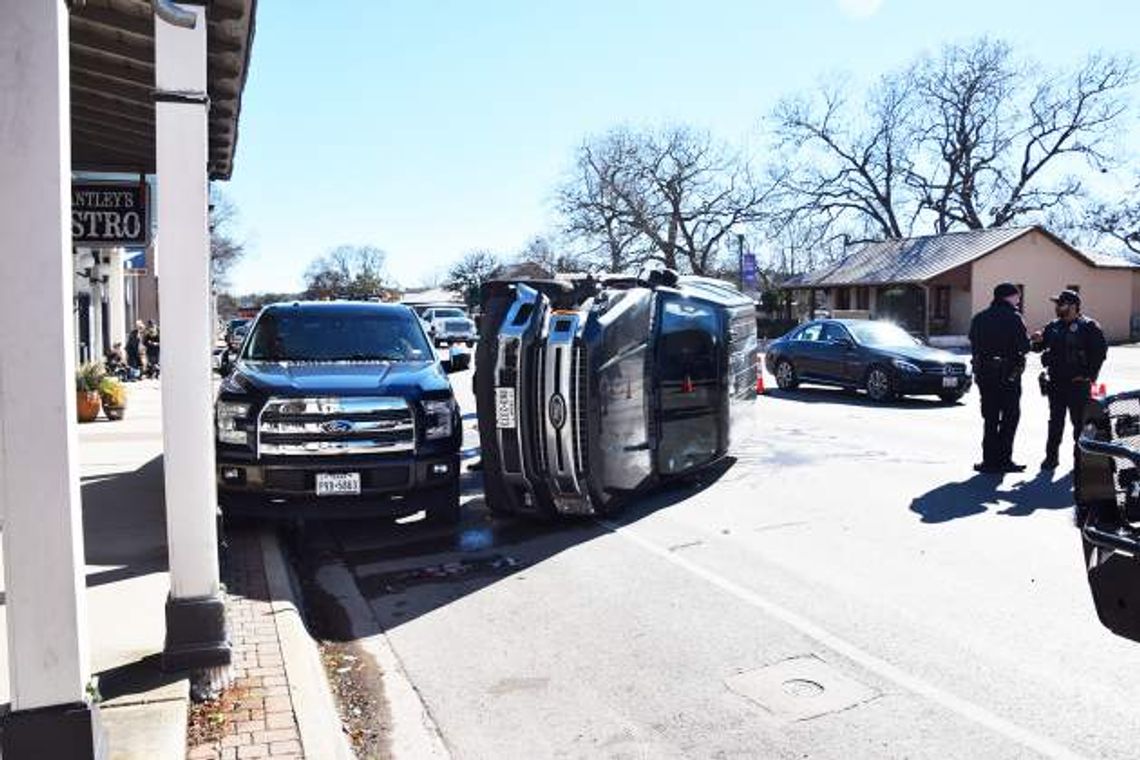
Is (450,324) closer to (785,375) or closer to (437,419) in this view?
(785,375)

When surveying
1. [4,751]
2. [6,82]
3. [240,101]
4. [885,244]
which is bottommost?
[4,751]

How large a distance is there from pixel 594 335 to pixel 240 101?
3055 mm

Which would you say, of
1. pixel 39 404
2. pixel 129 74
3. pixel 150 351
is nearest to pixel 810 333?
pixel 129 74

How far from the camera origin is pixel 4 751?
10.5 feet

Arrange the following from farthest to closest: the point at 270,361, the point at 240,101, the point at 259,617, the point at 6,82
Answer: the point at 270,361
the point at 240,101
the point at 259,617
the point at 6,82

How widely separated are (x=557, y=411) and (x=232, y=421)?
2360mm

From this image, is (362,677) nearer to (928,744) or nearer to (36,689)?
(36,689)

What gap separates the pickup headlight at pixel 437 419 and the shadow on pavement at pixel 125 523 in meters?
2.01

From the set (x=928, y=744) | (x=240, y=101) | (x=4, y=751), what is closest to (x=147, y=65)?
(x=240, y=101)

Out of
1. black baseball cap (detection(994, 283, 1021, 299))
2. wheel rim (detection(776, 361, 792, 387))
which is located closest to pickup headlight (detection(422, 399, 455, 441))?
black baseball cap (detection(994, 283, 1021, 299))

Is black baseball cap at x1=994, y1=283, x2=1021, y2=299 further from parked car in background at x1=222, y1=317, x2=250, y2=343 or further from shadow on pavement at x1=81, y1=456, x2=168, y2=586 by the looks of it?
parked car in background at x1=222, y1=317, x2=250, y2=343

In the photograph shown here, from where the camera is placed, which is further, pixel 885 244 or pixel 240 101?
pixel 885 244

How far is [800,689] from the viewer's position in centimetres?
465

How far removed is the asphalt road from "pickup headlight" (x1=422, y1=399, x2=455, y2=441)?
0.86 meters
